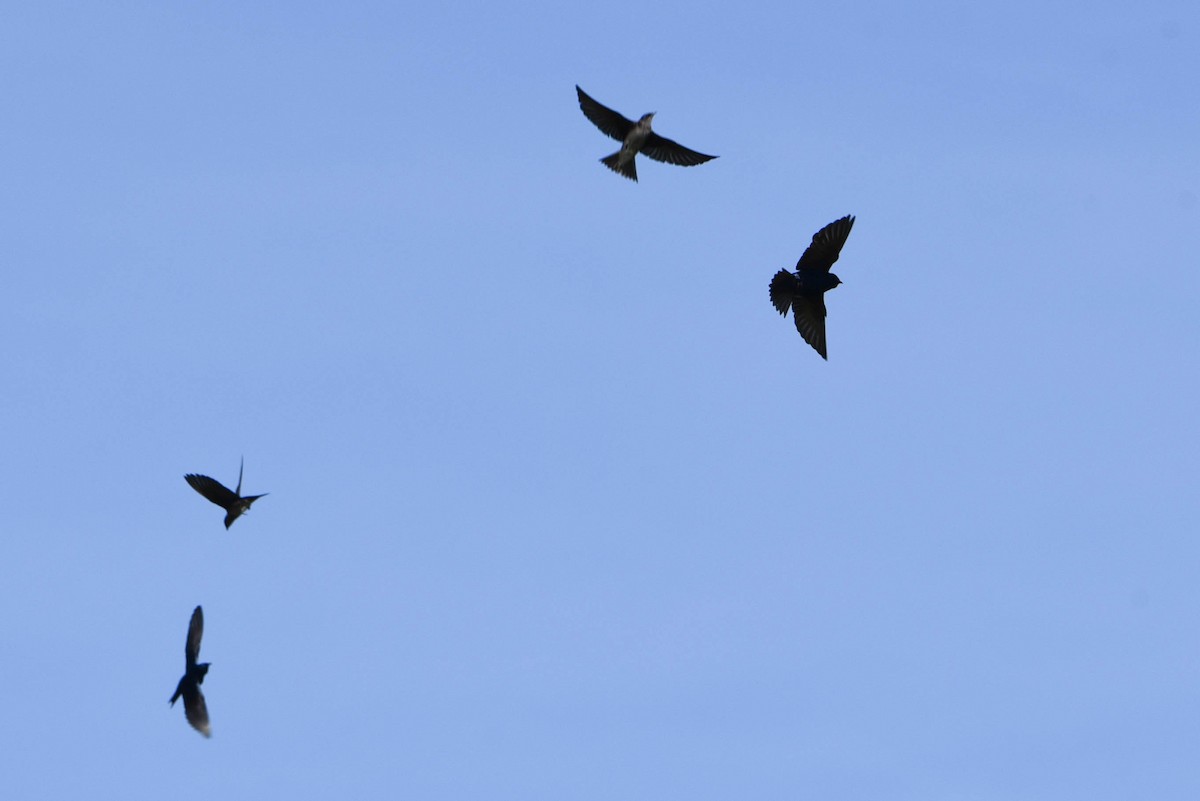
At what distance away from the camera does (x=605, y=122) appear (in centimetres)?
3366

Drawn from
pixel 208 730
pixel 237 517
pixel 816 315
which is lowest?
pixel 208 730

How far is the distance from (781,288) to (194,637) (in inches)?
516

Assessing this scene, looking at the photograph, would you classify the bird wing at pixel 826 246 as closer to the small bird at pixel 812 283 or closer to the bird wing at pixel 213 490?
the small bird at pixel 812 283

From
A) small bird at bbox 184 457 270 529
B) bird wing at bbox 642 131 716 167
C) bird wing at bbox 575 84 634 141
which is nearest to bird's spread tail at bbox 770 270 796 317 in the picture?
bird wing at bbox 642 131 716 167

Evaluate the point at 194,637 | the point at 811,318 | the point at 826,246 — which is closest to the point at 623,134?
the point at 826,246

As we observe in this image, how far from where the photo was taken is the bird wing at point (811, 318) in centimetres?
3738

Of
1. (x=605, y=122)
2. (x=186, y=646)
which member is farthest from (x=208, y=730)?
(x=605, y=122)

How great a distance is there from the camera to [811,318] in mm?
37562

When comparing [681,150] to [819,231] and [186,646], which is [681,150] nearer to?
[819,231]

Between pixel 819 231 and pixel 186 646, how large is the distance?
1440 centimetres

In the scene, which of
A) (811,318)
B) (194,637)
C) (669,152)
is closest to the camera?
(669,152)

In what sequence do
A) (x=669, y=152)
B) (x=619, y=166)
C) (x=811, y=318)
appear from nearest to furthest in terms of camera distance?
(x=619, y=166) < (x=669, y=152) < (x=811, y=318)

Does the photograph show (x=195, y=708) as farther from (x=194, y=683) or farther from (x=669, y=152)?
(x=669, y=152)

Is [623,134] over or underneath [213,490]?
over
